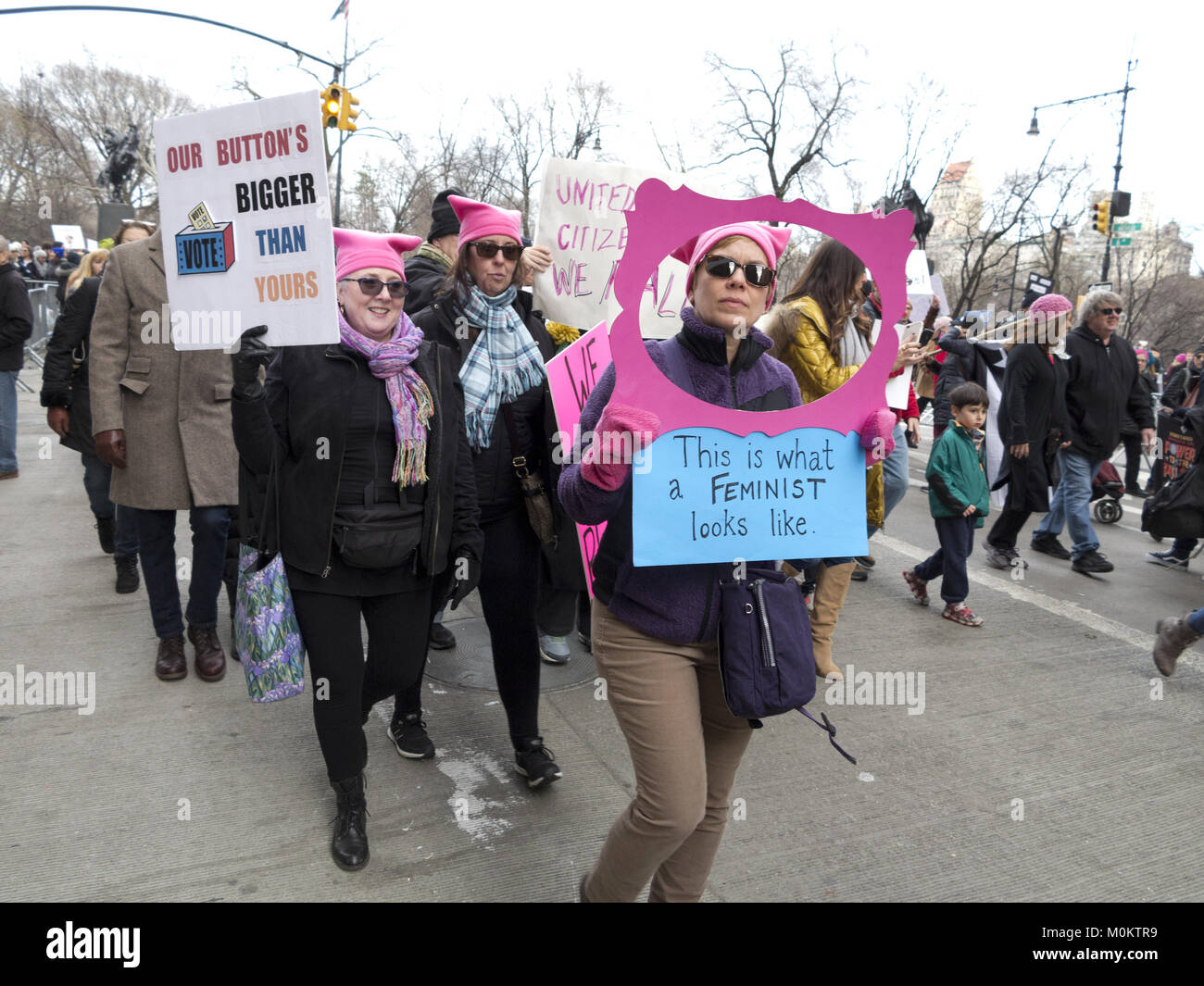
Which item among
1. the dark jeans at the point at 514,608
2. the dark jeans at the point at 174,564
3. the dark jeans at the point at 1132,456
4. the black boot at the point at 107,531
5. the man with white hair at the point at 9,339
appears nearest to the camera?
the dark jeans at the point at 514,608

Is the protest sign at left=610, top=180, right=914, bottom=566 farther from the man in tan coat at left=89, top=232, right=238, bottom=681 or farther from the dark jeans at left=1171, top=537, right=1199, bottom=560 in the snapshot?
the dark jeans at left=1171, top=537, right=1199, bottom=560

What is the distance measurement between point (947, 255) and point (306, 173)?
43.6 meters

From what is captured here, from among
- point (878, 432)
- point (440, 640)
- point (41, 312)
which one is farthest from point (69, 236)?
point (878, 432)

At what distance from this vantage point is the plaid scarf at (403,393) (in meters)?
2.71

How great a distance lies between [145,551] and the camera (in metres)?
4.02

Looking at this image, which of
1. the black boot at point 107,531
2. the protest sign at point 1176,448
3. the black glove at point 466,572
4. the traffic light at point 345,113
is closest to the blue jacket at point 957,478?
the protest sign at point 1176,448

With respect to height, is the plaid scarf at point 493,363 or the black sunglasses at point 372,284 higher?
the black sunglasses at point 372,284

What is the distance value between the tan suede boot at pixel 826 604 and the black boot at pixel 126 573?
3832 millimetres

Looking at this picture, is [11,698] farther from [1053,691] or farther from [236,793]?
[1053,691]

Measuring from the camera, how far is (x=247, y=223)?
259 cm

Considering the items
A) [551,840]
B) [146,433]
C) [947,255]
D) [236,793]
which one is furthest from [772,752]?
[947,255]

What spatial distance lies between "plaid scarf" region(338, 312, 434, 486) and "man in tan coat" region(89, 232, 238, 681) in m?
1.57

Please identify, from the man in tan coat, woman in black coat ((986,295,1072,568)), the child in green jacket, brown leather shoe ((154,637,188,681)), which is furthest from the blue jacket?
brown leather shoe ((154,637,188,681))

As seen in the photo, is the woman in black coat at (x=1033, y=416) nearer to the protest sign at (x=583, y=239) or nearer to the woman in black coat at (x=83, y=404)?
the protest sign at (x=583, y=239)
